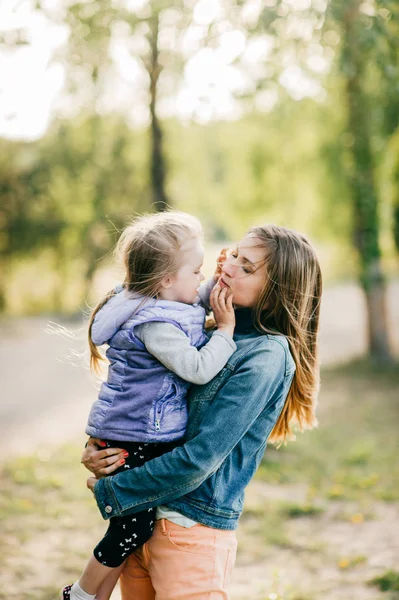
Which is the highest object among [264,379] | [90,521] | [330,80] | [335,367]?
[330,80]

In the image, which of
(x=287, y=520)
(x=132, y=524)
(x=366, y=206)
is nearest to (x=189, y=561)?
(x=132, y=524)

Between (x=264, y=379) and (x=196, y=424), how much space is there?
0.85ft

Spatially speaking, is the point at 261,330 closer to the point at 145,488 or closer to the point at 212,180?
the point at 145,488

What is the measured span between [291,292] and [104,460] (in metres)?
A: 0.79

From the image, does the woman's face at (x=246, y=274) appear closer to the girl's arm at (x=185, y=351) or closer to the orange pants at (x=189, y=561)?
the girl's arm at (x=185, y=351)

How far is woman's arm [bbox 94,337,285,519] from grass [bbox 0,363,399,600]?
1354 millimetres

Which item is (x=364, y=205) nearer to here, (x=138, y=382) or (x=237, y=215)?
(x=237, y=215)

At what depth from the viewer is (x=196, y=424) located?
6.63ft

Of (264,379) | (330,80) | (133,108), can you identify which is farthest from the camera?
(330,80)

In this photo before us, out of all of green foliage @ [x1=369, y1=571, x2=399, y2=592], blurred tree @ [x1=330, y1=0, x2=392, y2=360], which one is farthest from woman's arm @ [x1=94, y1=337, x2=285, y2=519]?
blurred tree @ [x1=330, y1=0, x2=392, y2=360]

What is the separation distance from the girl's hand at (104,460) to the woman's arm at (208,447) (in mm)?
50

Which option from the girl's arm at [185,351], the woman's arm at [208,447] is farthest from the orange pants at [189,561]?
the girl's arm at [185,351]

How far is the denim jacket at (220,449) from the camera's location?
6.26 feet

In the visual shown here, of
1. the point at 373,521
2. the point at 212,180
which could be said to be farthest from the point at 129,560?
the point at 212,180
